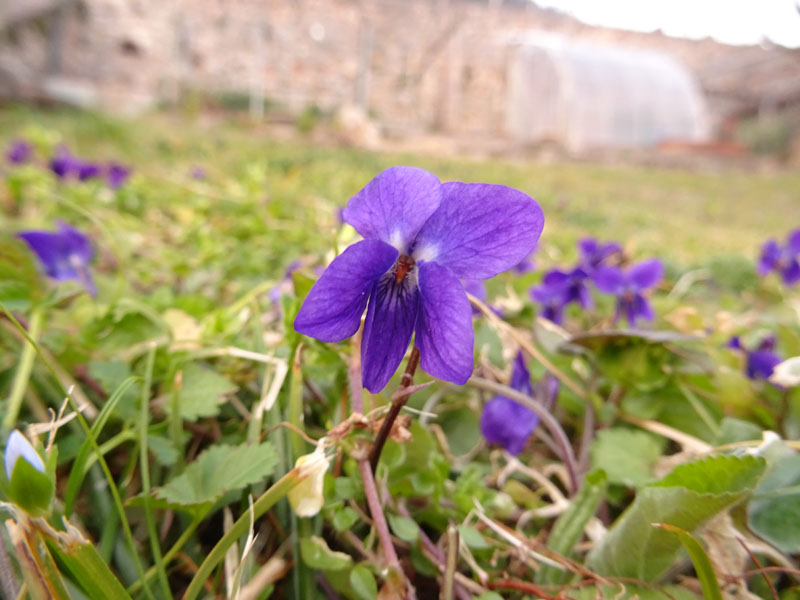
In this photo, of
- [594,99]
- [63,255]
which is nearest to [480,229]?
[63,255]

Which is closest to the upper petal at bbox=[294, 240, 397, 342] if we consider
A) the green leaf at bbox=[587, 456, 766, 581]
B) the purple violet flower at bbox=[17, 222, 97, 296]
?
the green leaf at bbox=[587, 456, 766, 581]

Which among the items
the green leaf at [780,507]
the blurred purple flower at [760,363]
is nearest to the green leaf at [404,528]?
the green leaf at [780,507]

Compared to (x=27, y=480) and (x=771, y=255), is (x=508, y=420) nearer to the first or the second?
(x=27, y=480)

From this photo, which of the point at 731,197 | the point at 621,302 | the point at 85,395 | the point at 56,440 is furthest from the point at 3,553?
the point at 731,197

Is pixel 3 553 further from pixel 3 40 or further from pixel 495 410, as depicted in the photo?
pixel 3 40

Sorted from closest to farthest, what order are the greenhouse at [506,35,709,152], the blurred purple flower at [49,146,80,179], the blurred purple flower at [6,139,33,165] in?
the blurred purple flower at [49,146,80,179]
the blurred purple flower at [6,139,33,165]
the greenhouse at [506,35,709,152]

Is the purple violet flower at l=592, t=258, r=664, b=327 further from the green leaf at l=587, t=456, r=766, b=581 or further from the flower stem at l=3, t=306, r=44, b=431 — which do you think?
the flower stem at l=3, t=306, r=44, b=431
